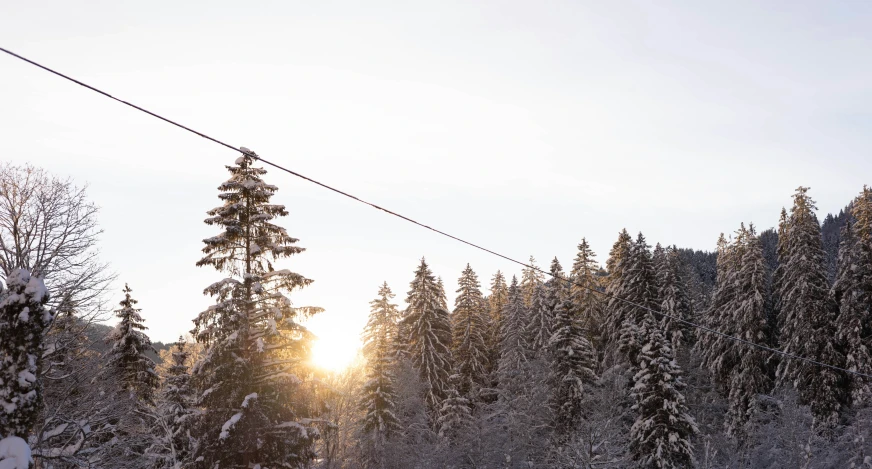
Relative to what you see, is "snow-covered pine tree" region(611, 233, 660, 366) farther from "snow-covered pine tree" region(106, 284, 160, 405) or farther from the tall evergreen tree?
"snow-covered pine tree" region(106, 284, 160, 405)

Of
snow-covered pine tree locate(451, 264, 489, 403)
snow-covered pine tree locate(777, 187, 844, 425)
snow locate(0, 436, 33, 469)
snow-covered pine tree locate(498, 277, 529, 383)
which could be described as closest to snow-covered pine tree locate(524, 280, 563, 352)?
snow-covered pine tree locate(498, 277, 529, 383)

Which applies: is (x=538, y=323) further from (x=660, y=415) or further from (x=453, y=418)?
(x=660, y=415)

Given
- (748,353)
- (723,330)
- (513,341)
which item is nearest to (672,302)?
(723,330)

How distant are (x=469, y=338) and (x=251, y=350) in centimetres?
3819

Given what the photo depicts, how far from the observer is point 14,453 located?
9.71 meters

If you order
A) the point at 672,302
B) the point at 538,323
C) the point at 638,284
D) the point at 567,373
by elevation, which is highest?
the point at 638,284

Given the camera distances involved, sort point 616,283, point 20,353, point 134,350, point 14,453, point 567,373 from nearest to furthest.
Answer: point 14,453
point 20,353
point 134,350
point 567,373
point 616,283

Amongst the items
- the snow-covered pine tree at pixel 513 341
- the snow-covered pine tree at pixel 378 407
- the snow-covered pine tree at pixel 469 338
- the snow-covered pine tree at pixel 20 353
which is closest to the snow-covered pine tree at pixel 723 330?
the snow-covered pine tree at pixel 513 341

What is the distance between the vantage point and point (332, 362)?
5741 cm

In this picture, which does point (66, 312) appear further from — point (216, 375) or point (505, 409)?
point (505, 409)

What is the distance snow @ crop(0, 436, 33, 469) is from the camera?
9.57 meters

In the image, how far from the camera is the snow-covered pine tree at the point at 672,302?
51.2 metres

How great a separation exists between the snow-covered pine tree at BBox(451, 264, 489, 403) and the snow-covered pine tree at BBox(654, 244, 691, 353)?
16.6 m

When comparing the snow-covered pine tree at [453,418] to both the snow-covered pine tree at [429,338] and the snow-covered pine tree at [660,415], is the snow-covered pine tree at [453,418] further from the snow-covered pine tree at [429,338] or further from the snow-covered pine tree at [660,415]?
the snow-covered pine tree at [660,415]
